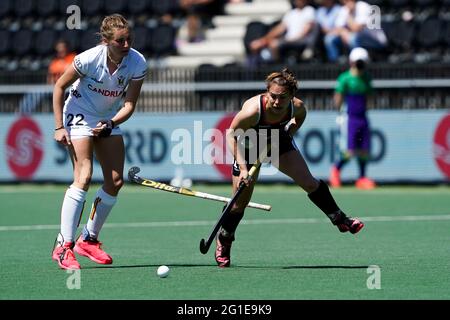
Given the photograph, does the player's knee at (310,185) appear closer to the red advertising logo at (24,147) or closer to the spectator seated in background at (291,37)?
the spectator seated in background at (291,37)

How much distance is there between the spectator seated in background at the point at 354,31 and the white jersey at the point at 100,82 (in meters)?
9.45

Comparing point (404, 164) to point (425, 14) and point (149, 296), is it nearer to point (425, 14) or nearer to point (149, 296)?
point (425, 14)

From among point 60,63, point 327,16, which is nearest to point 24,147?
point 60,63

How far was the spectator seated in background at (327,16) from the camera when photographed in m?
19.2

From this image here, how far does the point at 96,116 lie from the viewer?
9.59 metres

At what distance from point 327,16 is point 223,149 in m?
2.91

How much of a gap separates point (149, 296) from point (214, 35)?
15.3 metres

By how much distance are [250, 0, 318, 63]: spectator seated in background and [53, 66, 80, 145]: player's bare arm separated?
10.4 m

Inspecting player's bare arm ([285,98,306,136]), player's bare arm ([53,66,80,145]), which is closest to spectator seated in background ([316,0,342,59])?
player's bare arm ([285,98,306,136])

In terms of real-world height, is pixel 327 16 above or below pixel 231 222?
above

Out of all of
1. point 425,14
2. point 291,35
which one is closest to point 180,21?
point 291,35

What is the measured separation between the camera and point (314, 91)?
18.4m

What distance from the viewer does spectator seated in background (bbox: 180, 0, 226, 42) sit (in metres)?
22.4

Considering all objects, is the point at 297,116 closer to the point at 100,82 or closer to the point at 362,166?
the point at 100,82
